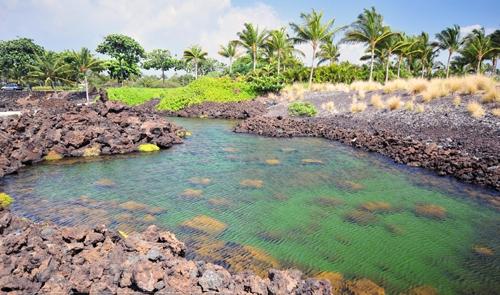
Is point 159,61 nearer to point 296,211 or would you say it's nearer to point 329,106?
point 329,106

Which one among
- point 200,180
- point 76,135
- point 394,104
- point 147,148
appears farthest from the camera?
point 394,104

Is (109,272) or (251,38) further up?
(251,38)

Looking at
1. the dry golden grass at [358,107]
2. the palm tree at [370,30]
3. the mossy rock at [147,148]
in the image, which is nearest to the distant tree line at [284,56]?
the palm tree at [370,30]

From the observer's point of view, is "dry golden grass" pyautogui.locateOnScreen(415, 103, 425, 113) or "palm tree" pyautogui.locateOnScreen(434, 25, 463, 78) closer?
"dry golden grass" pyautogui.locateOnScreen(415, 103, 425, 113)

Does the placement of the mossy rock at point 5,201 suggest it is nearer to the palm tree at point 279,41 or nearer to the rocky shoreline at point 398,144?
the rocky shoreline at point 398,144

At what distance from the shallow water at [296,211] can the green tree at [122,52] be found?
46670mm

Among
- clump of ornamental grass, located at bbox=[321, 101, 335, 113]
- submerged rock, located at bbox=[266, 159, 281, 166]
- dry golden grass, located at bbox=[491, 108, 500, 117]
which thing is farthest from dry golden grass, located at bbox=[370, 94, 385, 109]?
submerged rock, located at bbox=[266, 159, 281, 166]

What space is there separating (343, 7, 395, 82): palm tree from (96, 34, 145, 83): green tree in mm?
39225

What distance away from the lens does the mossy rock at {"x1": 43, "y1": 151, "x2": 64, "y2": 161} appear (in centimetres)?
1694

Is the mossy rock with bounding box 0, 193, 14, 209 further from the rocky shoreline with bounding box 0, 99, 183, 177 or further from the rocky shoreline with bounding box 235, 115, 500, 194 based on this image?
the rocky shoreline with bounding box 235, 115, 500, 194

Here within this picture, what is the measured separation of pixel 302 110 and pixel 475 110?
15.0 m

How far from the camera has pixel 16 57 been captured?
64375 millimetres

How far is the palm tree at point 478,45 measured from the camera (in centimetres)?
4888

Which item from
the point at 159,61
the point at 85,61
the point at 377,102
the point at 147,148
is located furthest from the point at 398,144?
the point at 159,61
